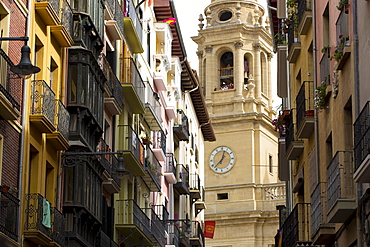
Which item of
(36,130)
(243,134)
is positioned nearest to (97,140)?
(36,130)

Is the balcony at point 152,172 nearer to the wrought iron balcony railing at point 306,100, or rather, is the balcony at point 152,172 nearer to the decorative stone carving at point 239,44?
the wrought iron balcony railing at point 306,100

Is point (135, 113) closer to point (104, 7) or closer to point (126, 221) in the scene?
point (126, 221)

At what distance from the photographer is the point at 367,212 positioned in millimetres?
19922

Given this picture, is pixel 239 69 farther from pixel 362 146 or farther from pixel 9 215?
pixel 362 146

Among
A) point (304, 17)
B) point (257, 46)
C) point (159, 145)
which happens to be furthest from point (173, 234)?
point (257, 46)

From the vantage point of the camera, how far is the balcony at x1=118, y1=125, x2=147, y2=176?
35.5 meters

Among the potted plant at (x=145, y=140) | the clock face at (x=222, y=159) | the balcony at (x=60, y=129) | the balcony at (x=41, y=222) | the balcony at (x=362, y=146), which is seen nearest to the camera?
the balcony at (x=362, y=146)

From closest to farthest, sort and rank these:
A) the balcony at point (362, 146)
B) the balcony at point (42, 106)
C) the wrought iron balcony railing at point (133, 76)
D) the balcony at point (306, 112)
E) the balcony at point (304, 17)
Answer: the balcony at point (362, 146), the balcony at point (42, 106), the balcony at point (306, 112), the balcony at point (304, 17), the wrought iron balcony railing at point (133, 76)

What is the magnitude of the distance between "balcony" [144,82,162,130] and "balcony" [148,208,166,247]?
3379mm

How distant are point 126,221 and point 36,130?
11470mm

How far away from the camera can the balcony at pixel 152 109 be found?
40706 millimetres

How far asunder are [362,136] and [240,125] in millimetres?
64135

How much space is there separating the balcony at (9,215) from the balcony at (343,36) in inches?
280

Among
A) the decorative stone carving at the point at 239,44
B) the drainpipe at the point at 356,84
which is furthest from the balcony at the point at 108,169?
the decorative stone carving at the point at 239,44
